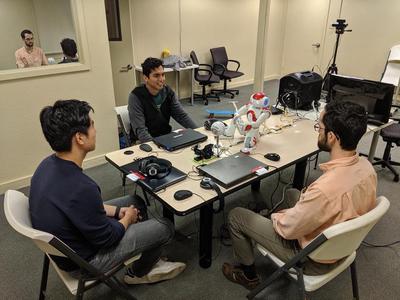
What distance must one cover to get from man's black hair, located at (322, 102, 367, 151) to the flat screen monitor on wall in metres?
1.19

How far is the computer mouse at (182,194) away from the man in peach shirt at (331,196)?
40cm

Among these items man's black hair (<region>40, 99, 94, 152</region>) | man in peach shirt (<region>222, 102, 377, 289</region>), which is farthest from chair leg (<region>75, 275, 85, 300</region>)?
man in peach shirt (<region>222, 102, 377, 289</region>)

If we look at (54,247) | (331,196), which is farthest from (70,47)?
(331,196)

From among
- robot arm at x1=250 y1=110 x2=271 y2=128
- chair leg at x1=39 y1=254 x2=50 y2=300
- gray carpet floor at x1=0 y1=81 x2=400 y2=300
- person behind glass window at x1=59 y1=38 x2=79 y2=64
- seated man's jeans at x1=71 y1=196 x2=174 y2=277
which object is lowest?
gray carpet floor at x1=0 y1=81 x2=400 y2=300

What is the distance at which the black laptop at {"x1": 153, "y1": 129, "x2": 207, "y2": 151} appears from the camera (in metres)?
2.14

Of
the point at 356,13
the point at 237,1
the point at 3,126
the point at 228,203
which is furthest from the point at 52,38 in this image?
the point at 356,13

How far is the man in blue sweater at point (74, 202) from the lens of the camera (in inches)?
50.3

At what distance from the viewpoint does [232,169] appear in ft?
6.01

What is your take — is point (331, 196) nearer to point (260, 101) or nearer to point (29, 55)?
point (260, 101)

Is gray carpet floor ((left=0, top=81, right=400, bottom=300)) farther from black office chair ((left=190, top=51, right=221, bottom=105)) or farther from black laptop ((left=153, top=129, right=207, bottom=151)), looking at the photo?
black office chair ((left=190, top=51, right=221, bottom=105))

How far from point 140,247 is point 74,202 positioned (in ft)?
1.45

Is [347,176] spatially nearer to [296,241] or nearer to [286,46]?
[296,241]

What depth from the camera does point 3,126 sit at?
8.97 feet

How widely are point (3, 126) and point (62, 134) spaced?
180 cm
